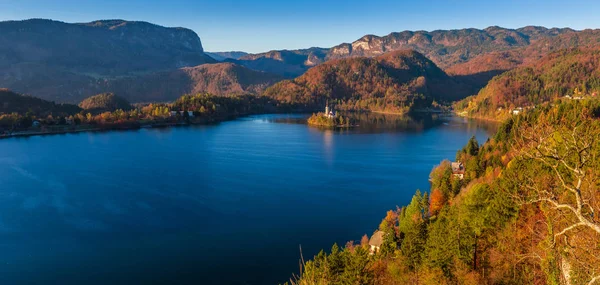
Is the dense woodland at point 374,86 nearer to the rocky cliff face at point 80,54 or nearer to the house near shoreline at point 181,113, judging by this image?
the house near shoreline at point 181,113

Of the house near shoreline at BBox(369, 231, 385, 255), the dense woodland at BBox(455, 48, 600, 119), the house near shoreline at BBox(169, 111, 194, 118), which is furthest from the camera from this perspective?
the dense woodland at BBox(455, 48, 600, 119)

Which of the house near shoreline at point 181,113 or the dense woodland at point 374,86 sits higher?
the dense woodland at point 374,86

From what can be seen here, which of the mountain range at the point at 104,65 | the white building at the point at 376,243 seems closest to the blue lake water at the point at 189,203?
the white building at the point at 376,243

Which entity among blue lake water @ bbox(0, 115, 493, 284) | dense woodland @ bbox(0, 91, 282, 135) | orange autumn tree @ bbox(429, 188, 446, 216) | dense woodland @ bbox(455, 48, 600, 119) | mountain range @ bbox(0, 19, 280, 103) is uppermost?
mountain range @ bbox(0, 19, 280, 103)

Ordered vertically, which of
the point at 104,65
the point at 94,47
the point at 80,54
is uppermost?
the point at 94,47

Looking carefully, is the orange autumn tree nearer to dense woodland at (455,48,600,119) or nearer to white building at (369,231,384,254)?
white building at (369,231,384,254)

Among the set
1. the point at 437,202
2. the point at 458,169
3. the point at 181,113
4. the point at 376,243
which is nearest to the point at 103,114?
the point at 181,113

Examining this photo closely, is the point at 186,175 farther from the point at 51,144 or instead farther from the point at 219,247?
the point at 51,144

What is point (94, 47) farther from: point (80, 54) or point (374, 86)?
point (374, 86)

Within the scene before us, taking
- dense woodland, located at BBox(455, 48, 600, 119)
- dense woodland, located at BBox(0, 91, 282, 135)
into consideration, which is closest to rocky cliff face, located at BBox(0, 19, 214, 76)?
dense woodland, located at BBox(0, 91, 282, 135)
